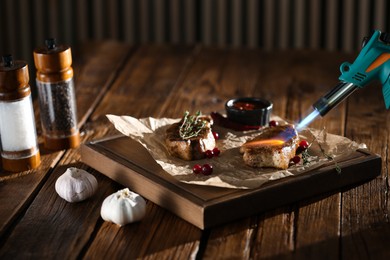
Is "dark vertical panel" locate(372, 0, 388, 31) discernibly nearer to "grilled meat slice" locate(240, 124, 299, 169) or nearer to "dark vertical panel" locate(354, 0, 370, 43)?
"dark vertical panel" locate(354, 0, 370, 43)

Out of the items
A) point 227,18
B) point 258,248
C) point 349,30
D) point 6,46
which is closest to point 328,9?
point 349,30

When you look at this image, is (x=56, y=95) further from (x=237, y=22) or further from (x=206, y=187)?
(x=237, y=22)

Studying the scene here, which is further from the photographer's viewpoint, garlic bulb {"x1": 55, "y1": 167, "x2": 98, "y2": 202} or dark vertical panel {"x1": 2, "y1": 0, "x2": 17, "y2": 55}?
dark vertical panel {"x1": 2, "y1": 0, "x2": 17, "y2": 55}

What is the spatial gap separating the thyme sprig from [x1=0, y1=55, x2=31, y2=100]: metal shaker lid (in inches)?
16.7

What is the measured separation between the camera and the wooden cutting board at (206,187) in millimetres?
1696

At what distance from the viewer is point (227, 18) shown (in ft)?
13.0

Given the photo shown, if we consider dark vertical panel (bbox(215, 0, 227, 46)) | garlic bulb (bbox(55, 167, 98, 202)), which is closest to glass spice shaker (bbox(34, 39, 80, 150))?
garlic bulb (bbox(55, 167, 98, 202))

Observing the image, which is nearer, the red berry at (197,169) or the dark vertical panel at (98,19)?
the red berry at (197,169)

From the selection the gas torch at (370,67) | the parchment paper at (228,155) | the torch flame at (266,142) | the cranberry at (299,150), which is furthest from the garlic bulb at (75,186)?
the gas torch at (370,67)

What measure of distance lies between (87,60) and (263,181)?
4.87 feet

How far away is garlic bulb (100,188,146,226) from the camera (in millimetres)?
1694

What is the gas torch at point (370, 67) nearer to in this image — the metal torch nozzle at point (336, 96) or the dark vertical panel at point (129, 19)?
the metal torch nozzle at point (336, 96)

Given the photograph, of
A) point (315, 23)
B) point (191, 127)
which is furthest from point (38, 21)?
point (191, 127)

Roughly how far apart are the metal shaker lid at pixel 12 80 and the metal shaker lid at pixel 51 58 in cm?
11
